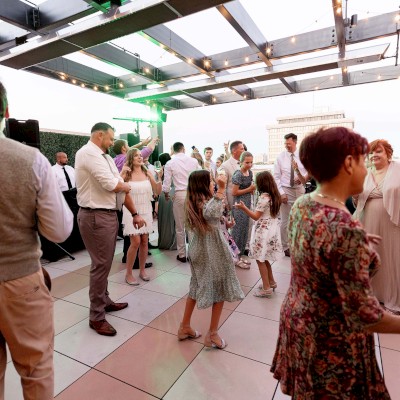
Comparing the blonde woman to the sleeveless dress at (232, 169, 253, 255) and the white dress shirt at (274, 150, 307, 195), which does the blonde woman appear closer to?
the sleeveless dress at (232, 169, 253, 255)

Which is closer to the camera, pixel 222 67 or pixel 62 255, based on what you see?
pixel 62 255

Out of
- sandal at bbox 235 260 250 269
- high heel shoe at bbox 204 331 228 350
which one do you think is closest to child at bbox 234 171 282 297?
sandal at bbox 235 260 250 269

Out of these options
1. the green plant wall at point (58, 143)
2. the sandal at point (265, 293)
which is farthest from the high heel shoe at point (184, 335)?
the green plant wall at point (58, 143)

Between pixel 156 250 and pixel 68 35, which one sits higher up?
pixel 68 35

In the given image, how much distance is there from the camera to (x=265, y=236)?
8.87 feet

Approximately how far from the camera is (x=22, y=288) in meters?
1.03

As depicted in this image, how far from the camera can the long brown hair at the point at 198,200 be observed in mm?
1857

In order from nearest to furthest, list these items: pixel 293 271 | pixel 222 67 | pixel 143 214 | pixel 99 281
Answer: pixel 293 271
pixel 99 281
pixel 143 214
pixel 222 67

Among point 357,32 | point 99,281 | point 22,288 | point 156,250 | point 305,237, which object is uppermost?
point 357,32

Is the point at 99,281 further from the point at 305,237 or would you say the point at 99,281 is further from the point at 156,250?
the point at 156,250

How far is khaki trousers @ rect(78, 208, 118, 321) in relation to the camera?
2.11 metres

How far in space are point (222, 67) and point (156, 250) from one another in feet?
11.7

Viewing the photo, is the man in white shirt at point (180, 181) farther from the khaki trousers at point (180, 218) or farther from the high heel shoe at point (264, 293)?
the high heel shoe at point (264, 293)

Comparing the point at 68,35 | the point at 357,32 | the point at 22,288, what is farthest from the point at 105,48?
the point at 22,288
